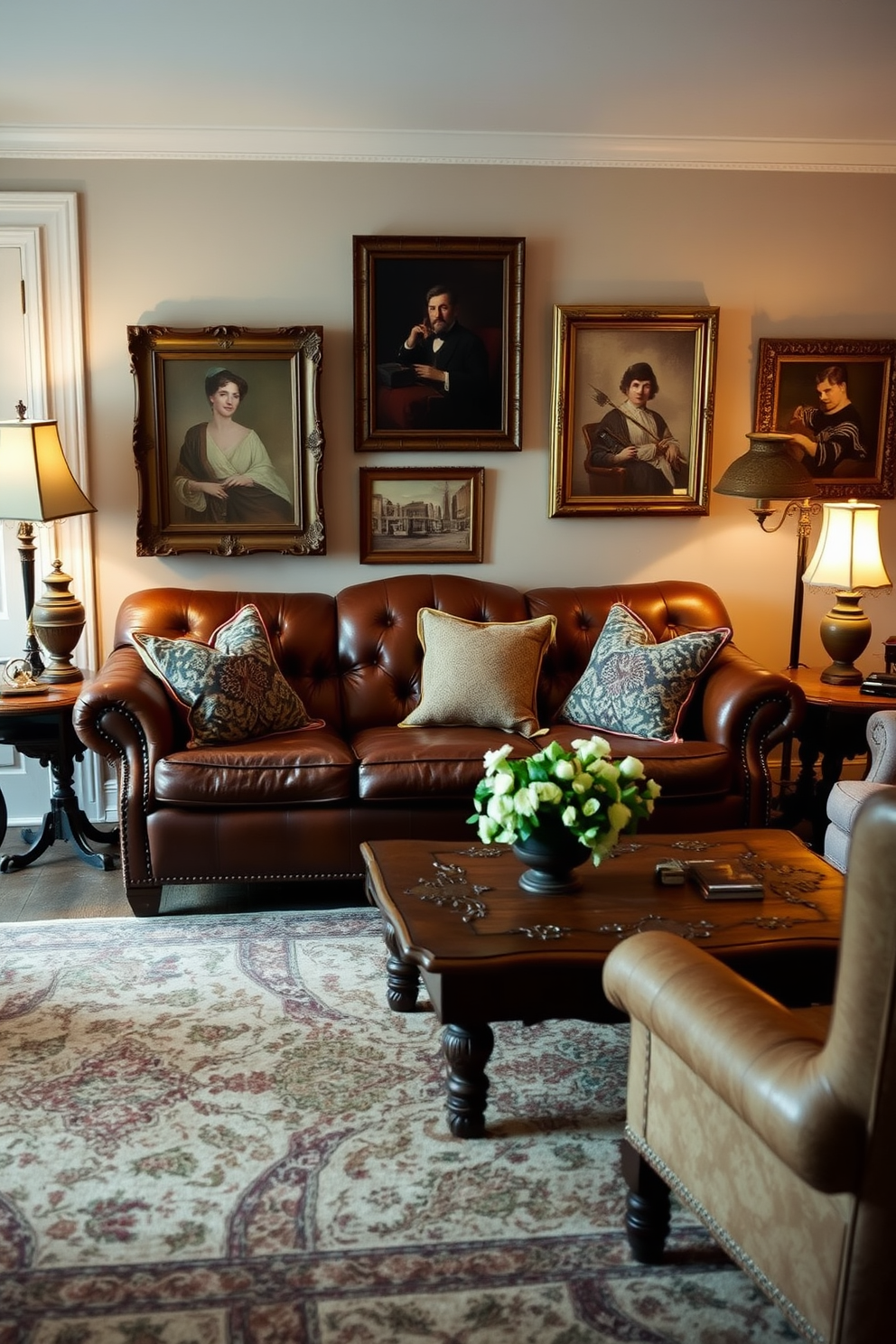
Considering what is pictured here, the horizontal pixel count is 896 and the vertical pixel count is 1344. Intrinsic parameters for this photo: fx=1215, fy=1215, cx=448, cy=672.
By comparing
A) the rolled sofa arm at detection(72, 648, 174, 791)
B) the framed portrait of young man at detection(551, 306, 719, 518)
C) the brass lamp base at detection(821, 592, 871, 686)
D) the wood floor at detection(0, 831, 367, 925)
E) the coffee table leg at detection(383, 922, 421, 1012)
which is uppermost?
the framed portrait of young man at detection(551, 306, 719, 518)

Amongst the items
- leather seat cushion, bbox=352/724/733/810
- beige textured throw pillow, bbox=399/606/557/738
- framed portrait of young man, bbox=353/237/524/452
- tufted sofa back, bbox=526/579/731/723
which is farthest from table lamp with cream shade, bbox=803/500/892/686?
framed portrait of young man, bbox=353/237/524/452

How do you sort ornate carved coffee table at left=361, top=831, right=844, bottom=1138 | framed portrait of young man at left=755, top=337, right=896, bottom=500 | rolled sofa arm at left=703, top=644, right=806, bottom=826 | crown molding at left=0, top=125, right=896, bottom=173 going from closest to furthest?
ornate carved coffee table at left=361, top=831, right=844, bottom=1138 < rolled sofa arm at left=703, top=644, right=806, bottom=826 < crown molding at left=0, top=125, right=896, bottom=173 < framed portrait of young man at left=755, top=337, right=896, bottom=500

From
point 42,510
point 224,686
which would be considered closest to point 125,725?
point 224,686

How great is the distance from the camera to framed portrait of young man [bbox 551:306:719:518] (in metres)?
4.67

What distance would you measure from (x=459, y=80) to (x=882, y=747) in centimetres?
248

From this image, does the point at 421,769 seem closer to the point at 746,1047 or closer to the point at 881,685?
the point at 881,685

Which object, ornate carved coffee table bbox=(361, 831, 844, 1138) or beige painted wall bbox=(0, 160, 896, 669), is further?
beige painted wall bbox=(0, 160, 896, 669)

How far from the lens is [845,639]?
4434 mm

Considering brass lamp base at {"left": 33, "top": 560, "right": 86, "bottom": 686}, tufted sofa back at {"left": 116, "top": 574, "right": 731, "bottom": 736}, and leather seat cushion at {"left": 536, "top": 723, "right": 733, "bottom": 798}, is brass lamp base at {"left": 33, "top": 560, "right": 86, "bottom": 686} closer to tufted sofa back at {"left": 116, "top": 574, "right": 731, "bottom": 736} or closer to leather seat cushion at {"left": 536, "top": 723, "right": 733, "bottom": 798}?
tufted sofa back at {"left": 116, "top": 574, "right": 731, "bottom": 736}

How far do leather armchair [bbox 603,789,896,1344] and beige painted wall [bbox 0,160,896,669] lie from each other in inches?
116

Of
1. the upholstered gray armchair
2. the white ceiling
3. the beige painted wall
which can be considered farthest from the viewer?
the beige painted wall

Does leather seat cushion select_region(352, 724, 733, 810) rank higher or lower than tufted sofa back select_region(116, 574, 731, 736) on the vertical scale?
lower

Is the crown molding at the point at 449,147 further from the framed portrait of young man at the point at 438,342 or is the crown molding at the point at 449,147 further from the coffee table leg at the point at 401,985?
the coffee table leg at the point at 401,985

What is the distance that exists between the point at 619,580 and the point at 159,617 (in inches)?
71.8
